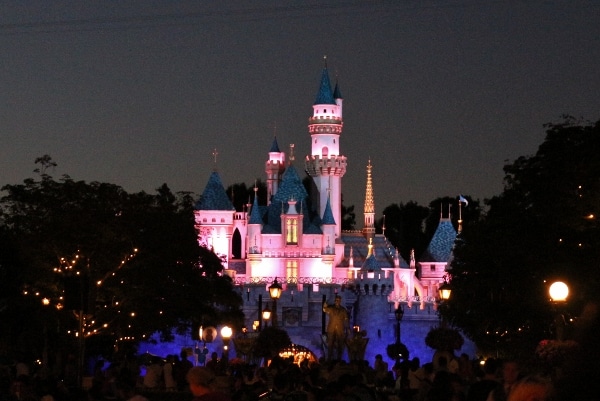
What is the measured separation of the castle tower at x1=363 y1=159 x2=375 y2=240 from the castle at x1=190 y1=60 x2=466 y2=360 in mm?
101

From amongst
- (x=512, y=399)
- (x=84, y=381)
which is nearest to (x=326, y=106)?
(x=84, y=381)

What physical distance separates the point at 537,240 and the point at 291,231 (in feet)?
213

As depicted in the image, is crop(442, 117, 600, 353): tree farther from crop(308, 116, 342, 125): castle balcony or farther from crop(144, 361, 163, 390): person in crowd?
crop(308, 116, 342, 125): castle balcony

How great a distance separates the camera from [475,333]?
168 ft

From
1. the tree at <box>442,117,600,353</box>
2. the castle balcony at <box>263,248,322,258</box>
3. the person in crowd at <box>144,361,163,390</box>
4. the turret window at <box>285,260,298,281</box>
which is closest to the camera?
the person in crowd at <box>144,361,163,390</box>

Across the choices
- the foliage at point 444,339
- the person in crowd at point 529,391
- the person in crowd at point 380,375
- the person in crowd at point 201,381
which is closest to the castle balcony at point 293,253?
the foliage at point 444,339

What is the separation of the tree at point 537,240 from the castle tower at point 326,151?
60.3 meters

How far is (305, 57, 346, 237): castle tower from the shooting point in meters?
109

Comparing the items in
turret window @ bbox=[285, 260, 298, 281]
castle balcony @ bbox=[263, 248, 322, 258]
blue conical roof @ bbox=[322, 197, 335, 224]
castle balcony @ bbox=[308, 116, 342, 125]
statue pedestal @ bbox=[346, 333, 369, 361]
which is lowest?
statue pedestal @ bbox=[346, 333, 369, 361]

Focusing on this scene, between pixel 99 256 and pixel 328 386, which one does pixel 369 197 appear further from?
pixel 328 386

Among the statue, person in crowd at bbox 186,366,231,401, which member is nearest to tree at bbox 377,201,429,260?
the statue

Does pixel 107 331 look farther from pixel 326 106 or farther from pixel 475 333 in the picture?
pixel 326 106

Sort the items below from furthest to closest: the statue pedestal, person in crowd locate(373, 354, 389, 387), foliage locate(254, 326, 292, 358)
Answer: foliage locate(254, 326, 292, 358), the statue pedestal, person in crowd locate(373, 354, 389, 387)

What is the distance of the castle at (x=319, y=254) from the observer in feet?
320
